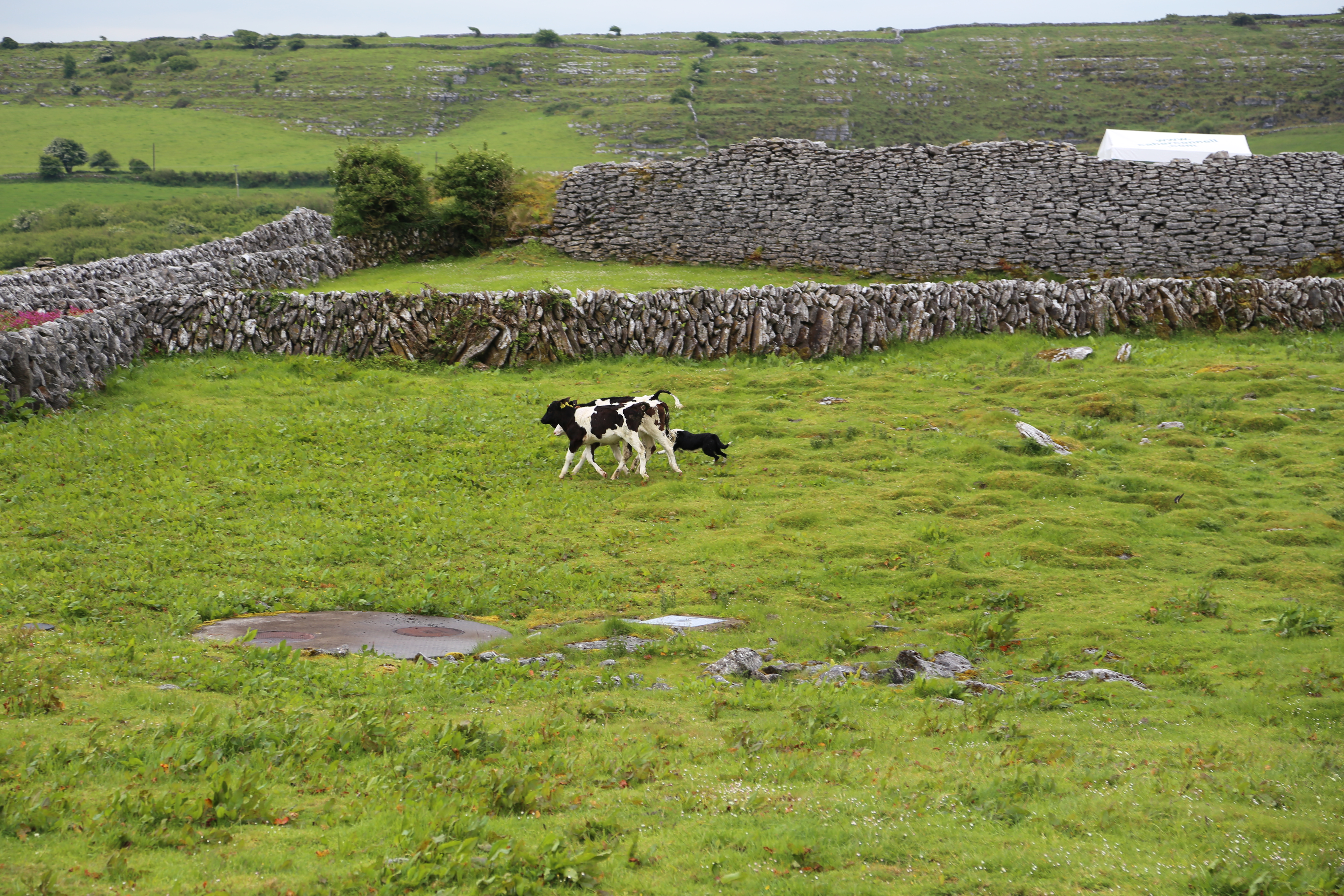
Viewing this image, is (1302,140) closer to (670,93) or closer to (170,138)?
(670,93)

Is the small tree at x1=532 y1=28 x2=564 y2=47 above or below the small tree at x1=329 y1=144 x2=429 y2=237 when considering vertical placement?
above

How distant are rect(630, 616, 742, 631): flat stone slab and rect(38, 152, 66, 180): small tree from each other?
8480 cm

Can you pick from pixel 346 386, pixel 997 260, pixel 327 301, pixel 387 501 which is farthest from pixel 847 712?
pixel 997 260

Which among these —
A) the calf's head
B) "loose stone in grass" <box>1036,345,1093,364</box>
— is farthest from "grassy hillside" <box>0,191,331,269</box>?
"loose stone in grass" <box>1036,345,1093,364</box>

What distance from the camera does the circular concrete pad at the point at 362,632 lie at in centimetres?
985

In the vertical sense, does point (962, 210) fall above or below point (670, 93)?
below

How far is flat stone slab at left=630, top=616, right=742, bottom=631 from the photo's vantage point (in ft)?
35.1

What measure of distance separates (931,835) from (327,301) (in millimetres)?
20432

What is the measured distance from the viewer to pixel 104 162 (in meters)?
81.6

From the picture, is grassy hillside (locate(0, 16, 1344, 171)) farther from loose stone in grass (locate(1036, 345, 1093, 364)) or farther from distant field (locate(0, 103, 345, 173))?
loose stone in grass (locate(1036, 345, 1093, 364))

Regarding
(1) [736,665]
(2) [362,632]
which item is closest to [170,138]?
(2) [362,632]

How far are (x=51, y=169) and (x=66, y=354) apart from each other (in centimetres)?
7311

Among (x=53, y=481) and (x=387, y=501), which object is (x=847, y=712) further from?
(x=53, y=481)

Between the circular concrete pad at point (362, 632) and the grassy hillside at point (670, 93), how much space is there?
63.6m
